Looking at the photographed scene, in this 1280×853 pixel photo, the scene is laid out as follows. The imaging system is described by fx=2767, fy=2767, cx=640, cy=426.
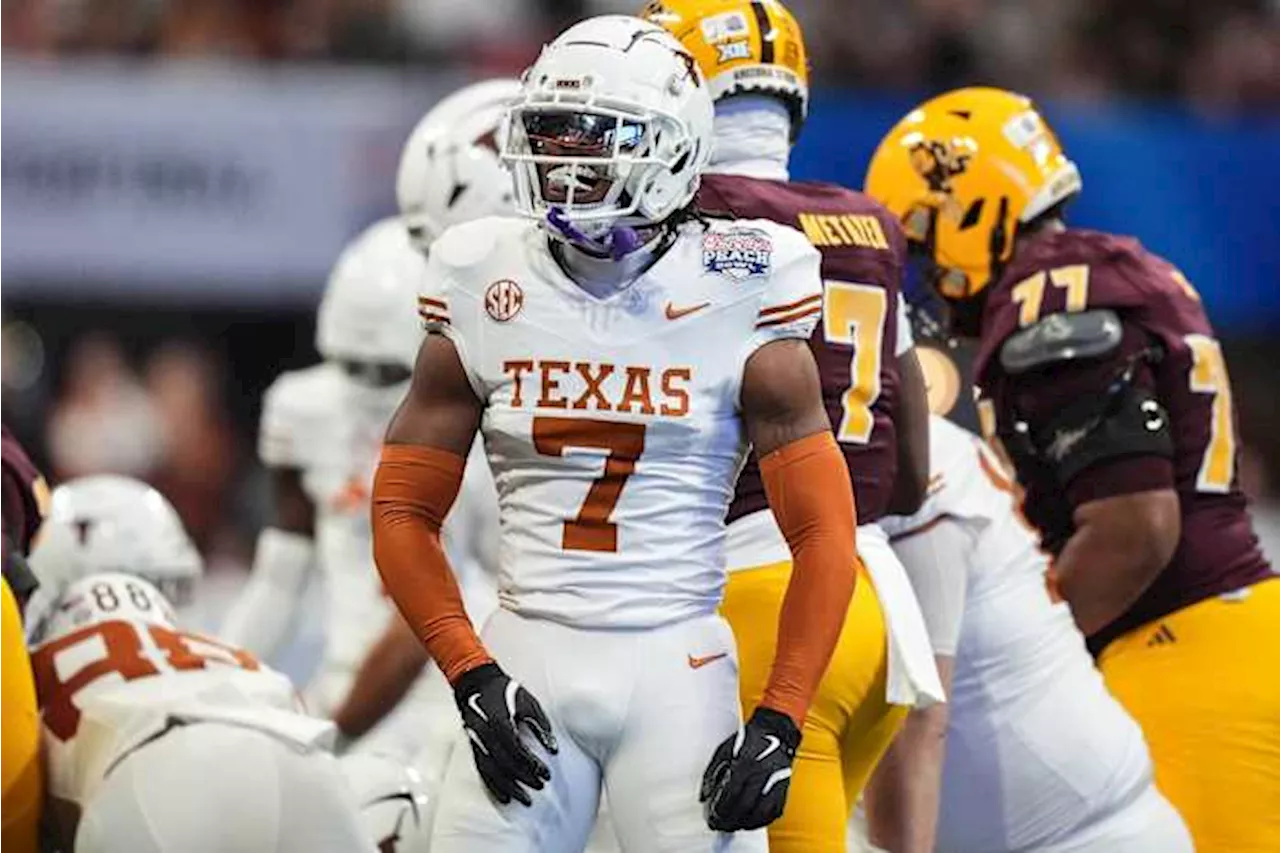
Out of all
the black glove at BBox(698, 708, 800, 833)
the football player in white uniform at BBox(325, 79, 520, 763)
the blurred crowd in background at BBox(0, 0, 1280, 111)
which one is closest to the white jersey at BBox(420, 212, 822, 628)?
the black glove at BBox(698, 708, 800, 833)

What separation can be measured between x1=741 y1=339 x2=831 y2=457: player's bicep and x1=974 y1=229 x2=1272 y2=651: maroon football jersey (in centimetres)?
129

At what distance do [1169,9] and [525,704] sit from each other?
27.7 feet

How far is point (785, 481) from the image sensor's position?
3926 mm

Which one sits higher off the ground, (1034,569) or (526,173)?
(526,173)

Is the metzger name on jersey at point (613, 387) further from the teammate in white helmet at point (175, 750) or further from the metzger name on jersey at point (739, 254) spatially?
the teammate in white helmet at point (175, 750)

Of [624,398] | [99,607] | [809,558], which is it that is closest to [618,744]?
[809,558]

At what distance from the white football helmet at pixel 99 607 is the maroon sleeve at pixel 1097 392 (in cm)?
165

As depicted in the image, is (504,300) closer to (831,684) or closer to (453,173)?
(831,684)

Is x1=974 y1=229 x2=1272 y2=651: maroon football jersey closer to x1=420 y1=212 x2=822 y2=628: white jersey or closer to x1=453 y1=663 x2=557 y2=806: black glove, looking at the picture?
x1=420 y1=212 x2=822 y2=628: white jersey

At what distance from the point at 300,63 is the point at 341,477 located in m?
4.83

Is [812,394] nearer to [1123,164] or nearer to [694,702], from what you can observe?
[694,702]

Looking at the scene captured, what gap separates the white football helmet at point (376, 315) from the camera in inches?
259

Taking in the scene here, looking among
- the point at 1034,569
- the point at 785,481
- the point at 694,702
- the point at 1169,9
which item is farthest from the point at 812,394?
the point at 1169,9

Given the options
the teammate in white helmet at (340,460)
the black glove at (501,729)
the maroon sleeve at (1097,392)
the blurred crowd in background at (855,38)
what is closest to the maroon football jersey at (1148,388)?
the maroon sleeve at (1097,392)
